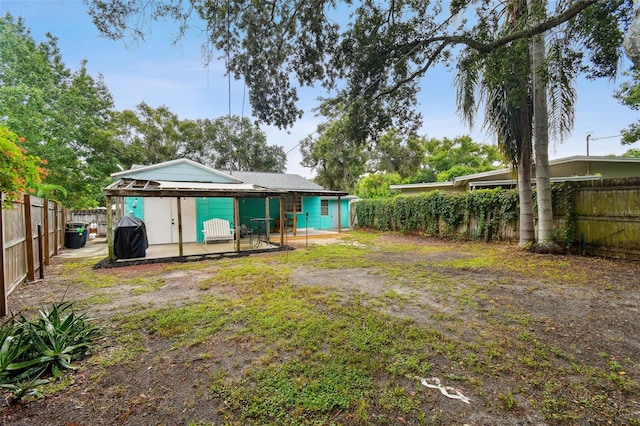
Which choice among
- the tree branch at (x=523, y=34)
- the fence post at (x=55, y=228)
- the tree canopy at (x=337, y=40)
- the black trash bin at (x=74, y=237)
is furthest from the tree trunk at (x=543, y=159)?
the black trash bin at (x=74, y=237)

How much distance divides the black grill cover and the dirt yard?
1925mm

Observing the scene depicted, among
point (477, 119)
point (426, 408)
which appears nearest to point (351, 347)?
point (426, 408)

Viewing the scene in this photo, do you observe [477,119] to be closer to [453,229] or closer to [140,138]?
[453,229]

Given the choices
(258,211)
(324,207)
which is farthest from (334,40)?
(324,207)

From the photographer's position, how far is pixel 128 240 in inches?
300

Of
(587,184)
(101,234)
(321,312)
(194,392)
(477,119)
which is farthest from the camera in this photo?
(101,234)

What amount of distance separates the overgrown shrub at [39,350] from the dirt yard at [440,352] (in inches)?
5.4

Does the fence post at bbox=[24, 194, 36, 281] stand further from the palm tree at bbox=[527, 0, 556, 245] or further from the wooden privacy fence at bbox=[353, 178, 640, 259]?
the wooden privacy fence at bbox=[353, 178, 640, 259]

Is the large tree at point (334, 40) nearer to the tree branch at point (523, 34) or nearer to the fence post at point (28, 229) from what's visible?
the tree branch at point (523, 34)

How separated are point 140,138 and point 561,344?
1086 inches

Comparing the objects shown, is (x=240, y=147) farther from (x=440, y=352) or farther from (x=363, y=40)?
(x=440, y=352)

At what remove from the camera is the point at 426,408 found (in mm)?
1921

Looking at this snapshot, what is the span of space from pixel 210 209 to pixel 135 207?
272cm

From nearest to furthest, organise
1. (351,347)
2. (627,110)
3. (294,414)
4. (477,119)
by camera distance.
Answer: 1. (294,414)
2. (351,347)
3. (477,119)
4. (627,110)
